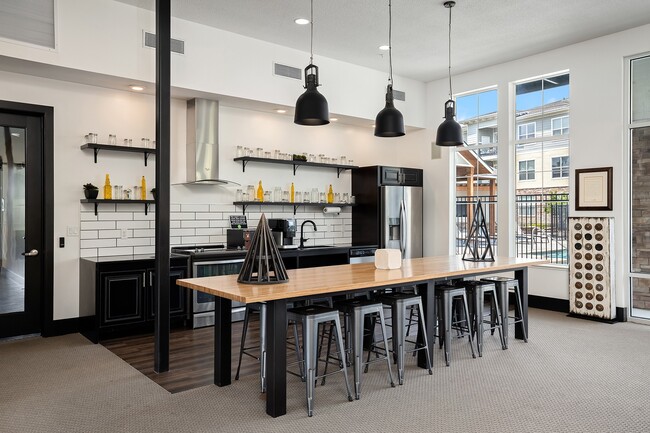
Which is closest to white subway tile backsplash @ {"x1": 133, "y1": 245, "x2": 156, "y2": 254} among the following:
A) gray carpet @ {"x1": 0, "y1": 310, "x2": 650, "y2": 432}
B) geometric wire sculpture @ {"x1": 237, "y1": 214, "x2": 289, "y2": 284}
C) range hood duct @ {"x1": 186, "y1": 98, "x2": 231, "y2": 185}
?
range hood duct @ {"x1": 186, "y1": 98, "x2": 231, "y2": 185}

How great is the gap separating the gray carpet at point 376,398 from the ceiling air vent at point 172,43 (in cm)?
317

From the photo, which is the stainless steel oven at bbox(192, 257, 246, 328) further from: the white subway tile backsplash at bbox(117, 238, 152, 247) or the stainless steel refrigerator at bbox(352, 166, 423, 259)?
the stainless steel refrigerator at bbox(352, 166, 423, 259)

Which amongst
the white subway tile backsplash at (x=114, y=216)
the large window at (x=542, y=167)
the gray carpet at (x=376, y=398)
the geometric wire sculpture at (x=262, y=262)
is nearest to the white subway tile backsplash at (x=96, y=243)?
the white subway tile backsplash at (x=114, y=216)

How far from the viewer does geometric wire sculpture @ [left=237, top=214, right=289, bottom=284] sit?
11.3 ft

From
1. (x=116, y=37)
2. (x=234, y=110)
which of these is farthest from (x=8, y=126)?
(x=234, y=110)

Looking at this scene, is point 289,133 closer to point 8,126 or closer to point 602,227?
point 8,126

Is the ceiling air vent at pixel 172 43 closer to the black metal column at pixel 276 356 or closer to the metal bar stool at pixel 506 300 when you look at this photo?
the black metal column at pixel 276 356

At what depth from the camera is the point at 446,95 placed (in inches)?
314

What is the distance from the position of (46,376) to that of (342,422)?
2.48 meters

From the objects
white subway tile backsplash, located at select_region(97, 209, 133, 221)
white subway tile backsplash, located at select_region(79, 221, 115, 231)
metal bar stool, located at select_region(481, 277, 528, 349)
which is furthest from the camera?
white subway tile backsplash, located at select_region(97, 209, 133, 221)

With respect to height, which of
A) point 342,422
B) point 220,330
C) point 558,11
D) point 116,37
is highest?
point 558,11

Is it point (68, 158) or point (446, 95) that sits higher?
point (446, 95)

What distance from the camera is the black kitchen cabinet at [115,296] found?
504cm

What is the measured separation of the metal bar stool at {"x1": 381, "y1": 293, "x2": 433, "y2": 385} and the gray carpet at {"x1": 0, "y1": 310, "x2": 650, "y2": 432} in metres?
0.18
